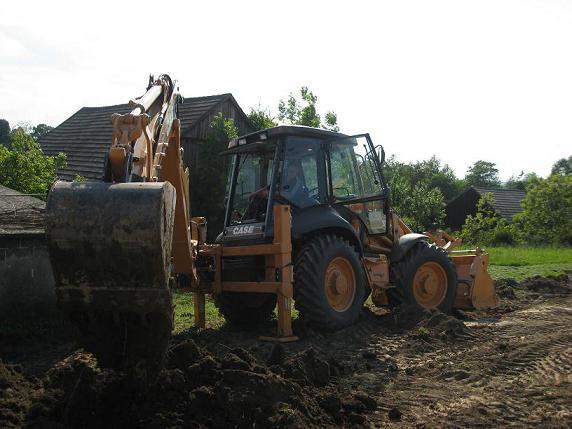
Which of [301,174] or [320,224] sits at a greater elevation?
[301,174]

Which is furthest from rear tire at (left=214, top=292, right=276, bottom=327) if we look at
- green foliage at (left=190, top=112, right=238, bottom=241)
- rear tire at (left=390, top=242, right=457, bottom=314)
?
green foliage at (left=190, top=112, right=238, bottom=241)

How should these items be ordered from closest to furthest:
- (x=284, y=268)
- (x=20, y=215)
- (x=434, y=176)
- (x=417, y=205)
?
1. (x=284, y=268)
2. (x=20, y=215)
3. (x=417, y=205)
4. (x=434, y=176)

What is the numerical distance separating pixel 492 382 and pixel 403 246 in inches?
→ 153

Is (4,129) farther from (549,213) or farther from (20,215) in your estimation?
(20,215)

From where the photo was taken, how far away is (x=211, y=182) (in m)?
17.2

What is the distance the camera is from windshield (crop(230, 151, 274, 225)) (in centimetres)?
930

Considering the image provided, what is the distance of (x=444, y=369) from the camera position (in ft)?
22.0

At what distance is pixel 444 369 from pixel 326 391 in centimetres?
155

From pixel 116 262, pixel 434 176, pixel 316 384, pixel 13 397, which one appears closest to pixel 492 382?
pixel 316 384

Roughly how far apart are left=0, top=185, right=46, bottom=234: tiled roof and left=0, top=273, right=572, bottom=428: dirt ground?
59.6 inches

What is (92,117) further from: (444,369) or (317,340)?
(444,369)

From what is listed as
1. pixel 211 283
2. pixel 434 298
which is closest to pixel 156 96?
pixel 211 283

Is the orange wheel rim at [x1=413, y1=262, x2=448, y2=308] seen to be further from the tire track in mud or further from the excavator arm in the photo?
the excavator arm

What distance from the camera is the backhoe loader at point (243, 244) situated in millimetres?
4902
